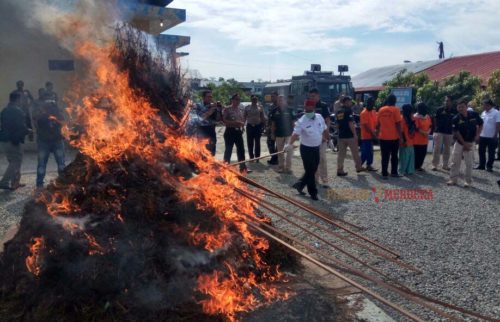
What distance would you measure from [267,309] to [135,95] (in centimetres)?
229

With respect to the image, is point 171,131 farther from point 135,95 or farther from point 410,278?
point 410,278

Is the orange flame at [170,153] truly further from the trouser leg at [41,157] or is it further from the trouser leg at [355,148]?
the trouser leg at [355,148]

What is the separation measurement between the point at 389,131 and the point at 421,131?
4.00 feet

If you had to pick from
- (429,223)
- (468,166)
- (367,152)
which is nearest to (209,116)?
(367,152)

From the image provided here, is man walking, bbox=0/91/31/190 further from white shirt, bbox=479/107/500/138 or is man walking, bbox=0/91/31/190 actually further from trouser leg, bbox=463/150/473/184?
white shirt, bbox=479/107/500/138

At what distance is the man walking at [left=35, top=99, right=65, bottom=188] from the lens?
8297 millimetres

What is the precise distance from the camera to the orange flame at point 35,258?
127 inches

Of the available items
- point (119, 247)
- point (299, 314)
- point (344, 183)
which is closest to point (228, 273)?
point (299, 314)

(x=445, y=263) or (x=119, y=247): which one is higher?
(x=119, y=247)

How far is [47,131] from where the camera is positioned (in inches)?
330

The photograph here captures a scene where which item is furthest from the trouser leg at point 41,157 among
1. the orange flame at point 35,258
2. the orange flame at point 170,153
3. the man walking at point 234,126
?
A: the orange flame at point 35,258

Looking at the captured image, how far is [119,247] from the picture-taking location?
326 centimetres

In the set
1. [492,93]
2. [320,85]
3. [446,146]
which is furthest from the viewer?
[320,85]

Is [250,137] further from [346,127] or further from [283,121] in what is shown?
[346,127]
